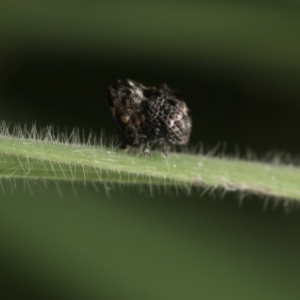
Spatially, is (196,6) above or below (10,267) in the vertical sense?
above

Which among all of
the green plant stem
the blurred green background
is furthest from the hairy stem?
the blurred green background

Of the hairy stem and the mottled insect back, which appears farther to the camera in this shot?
the mottled insect back

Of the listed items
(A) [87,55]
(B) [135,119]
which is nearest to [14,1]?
(A) [87,55]

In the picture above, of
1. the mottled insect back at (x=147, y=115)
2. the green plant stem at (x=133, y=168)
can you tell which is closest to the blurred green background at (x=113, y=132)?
the green plant stem at (x=133, y=168)

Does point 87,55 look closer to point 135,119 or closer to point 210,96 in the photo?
point 210,96

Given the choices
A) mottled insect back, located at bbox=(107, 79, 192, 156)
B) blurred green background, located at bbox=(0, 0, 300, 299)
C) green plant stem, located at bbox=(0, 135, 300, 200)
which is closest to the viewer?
green plant stem, located at bbox=(0, 135, 300, 200)

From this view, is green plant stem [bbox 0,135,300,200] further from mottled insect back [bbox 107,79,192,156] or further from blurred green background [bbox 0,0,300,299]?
blurred green background [bbox 0,0,300,299]

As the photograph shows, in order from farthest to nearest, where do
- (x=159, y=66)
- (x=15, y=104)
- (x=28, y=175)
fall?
(x=159, y=66) → (x=15, y=104) → (x=28, y=175)
